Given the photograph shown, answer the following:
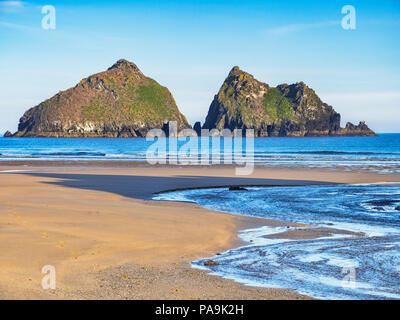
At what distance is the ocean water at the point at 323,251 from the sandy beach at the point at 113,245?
0.51 metres

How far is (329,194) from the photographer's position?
19.2m

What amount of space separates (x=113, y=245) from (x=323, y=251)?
405cm

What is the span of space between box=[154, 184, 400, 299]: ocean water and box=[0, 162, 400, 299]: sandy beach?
20.1 inches

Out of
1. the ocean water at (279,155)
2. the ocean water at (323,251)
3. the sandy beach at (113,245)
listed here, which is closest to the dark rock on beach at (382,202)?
the ocean water at (323,251)

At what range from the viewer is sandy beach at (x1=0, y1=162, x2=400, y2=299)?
261 inches

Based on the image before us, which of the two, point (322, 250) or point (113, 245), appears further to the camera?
point (113, 245)

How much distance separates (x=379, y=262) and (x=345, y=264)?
0.62 m

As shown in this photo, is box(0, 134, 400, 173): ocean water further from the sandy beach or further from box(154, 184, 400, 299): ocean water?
the sandy beach

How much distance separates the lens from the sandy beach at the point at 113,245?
6617 mm

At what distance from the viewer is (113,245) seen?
31.3 ft

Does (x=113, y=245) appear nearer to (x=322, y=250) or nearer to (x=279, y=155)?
(x=322, y=250)

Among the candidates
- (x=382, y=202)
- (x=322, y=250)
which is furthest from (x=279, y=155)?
(x=322, y=250)
